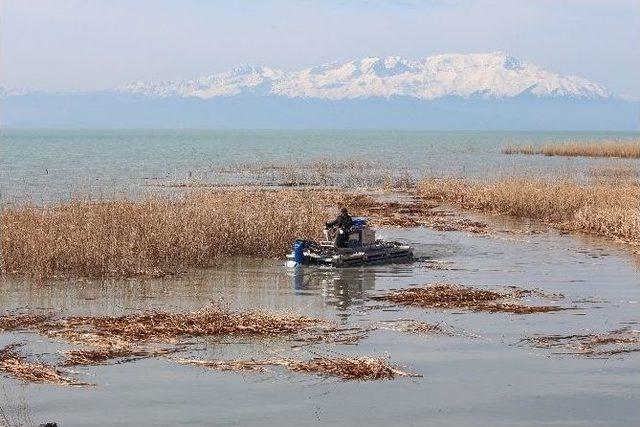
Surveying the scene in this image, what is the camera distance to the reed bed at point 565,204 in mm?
30884

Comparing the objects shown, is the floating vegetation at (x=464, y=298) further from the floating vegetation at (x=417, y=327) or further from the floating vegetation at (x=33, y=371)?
the floating vegetation at (x=33, y=371)

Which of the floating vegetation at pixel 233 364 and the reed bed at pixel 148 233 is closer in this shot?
the floating vegetation at pixel 233 364

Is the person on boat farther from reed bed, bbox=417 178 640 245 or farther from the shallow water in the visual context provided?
reed bed, bbox=417 178 640 245

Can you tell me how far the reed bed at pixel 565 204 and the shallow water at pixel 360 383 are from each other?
7968 mm

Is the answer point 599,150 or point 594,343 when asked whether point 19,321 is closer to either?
point 594,343

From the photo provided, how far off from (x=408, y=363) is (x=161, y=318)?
4.83 m

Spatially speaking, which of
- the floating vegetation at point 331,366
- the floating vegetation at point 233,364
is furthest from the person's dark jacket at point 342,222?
the floating vegetation at point 233,364

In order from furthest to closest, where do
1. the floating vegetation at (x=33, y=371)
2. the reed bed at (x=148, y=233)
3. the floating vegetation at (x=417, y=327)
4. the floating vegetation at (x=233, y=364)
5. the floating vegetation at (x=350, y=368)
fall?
the reed bed at (x=148, y=233), the floating vegetation at (x=417, y=327), the floating vegetation at (x=233, y=364), the floating vegetation at (x=350, y=368), the floating vegetation at (x=33, y=371)

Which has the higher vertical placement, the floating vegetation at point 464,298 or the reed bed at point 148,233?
the reed bed at point 148,233

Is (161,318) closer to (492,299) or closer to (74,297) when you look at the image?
(74,297)

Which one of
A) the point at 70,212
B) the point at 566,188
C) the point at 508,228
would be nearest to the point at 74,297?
the point at 70,212

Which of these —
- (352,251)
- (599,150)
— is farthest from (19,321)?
(599,150)

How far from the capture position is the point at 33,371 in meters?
13.4

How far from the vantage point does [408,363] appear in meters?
14.3
